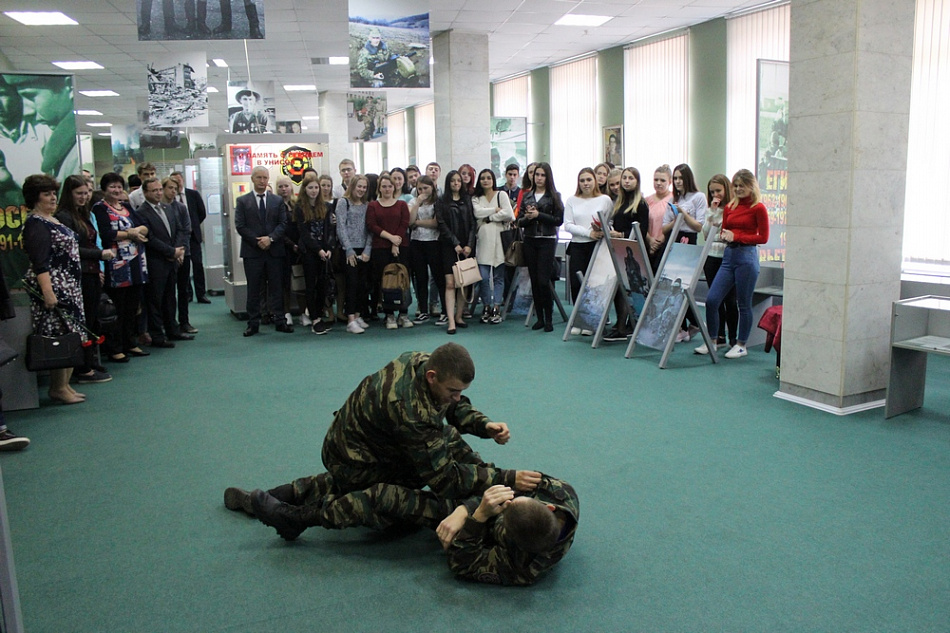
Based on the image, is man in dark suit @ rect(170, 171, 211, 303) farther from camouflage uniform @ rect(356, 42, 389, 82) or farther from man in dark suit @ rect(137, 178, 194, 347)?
camouflage uniform @ rect(356, 42, 389, 82)

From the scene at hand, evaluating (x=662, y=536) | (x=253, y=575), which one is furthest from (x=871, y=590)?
(x=253, y=575)

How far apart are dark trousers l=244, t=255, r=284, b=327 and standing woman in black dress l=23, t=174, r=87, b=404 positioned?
2453 millimetres

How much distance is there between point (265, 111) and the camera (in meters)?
13.1

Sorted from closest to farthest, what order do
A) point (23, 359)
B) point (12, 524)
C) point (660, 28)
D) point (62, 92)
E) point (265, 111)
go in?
point (12, 524)
point (23, 359)
point (62, 92)
point (660, 28)
point (265, 111)

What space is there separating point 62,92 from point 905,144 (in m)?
5.98

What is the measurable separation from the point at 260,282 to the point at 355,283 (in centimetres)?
97

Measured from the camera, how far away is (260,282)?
7.80 m

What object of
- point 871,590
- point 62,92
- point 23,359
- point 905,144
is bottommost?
point 871,590

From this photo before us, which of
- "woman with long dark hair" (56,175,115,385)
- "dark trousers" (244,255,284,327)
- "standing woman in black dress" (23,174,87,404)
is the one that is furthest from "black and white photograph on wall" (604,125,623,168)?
"standing woman in black dress" (23,174,87,404)

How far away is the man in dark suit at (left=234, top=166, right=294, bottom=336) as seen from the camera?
7.59 metres

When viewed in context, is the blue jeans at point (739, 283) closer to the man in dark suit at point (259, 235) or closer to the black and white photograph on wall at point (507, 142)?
the man in dark suit at point (259, 235)

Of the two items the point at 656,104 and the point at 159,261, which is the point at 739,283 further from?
the point at 656,104

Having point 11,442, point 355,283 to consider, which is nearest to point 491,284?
point 355,283

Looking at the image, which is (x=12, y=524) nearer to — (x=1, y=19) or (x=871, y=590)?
(x=871, y=590)
